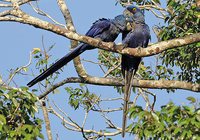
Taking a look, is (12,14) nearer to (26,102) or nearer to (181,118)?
(26,102)

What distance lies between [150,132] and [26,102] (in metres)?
1.14

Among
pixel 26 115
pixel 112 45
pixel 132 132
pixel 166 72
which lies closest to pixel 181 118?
pixel 132 132

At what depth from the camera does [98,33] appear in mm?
7129

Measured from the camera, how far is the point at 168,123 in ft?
17.0

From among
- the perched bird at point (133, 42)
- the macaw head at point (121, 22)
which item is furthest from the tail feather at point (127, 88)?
the macaw head at point (121, 22)

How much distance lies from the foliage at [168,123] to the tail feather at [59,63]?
1.20 meters

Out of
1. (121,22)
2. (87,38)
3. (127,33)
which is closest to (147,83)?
(127,33)

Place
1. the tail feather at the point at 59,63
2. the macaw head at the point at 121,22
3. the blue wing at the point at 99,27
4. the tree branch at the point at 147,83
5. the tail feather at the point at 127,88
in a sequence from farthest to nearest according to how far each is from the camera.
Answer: the blue wing at the point at 99,27 → the macaw head at the point at 121,22 → the tail feather at the point at 127,88 → the tree branch at the point at 147,83 → the tail feather at the point at 59,63

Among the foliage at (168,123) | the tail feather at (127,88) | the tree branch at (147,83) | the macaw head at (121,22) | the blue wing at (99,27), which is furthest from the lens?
the blue wing at (99,27)

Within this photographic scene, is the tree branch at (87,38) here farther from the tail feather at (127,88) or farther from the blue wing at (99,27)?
the blue wing at (99,27)

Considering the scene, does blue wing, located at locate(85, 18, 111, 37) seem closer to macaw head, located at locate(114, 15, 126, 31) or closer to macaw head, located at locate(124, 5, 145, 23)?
macaw head, located at locate(114, 15, 126, 31)

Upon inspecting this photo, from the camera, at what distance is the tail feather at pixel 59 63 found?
6148 mm

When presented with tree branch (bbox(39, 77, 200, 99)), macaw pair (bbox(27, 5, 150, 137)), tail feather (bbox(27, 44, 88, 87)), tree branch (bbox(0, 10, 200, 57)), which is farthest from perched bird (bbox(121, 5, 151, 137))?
tree branch (bbox(0, 10, 200, 57))

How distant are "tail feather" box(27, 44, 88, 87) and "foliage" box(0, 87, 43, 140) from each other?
2.30 feet
